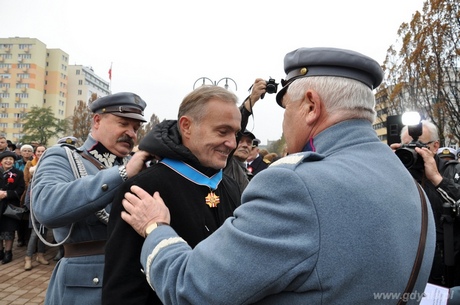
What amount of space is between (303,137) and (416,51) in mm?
20062

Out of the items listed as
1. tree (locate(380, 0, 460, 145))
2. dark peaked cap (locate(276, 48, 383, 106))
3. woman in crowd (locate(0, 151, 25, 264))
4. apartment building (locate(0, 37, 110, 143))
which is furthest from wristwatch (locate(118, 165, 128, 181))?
apartment building (locate(0, 37, 110, 143))

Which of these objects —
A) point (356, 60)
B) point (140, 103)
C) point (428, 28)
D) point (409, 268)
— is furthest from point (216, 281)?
point (428, 28)

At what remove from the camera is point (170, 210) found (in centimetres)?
180

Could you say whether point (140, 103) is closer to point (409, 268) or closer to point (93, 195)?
point (93, 195)

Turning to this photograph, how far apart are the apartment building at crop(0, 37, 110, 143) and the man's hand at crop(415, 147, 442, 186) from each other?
279 ft

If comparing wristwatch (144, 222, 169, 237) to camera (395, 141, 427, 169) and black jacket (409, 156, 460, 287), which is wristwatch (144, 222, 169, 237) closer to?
camera (395, 141, 427, 169)

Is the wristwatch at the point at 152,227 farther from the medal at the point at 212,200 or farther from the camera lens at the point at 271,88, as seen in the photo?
the camera lens at the point at 271,88

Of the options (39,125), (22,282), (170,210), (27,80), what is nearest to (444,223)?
(170,210)

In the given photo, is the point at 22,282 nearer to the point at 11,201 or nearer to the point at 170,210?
the point at 11,201

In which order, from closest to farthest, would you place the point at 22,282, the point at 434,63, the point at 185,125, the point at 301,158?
1. the point at 301,158
2. the point at 185,125
3. the point at 22,282
4. the point at 434,63

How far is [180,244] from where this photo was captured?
136cm

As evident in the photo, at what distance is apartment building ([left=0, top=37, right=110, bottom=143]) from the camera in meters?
78.9

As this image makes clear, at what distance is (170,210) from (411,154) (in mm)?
2098

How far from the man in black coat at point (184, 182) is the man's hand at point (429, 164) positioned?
5.76ft
